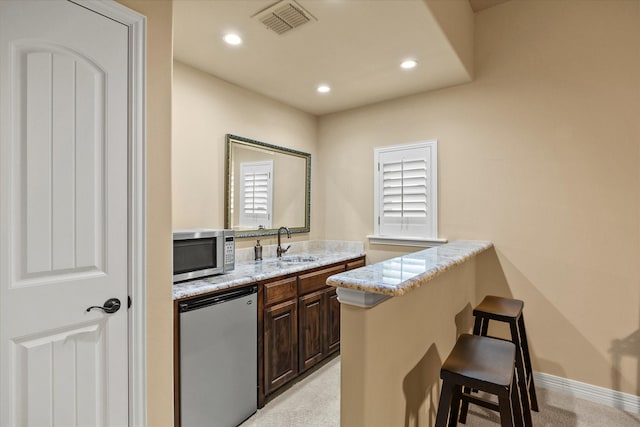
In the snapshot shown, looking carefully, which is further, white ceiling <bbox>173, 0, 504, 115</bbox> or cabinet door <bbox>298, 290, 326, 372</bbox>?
cabinet door <bbox>298, 290, 326, 372</bbox>

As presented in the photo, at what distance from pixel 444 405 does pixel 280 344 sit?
139cm

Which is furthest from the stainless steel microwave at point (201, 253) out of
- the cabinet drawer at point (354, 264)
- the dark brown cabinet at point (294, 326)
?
the cabinet drawer at point (354, 264)

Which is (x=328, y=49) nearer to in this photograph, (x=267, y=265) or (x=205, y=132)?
(x=205, y=132)

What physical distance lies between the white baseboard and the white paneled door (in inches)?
117

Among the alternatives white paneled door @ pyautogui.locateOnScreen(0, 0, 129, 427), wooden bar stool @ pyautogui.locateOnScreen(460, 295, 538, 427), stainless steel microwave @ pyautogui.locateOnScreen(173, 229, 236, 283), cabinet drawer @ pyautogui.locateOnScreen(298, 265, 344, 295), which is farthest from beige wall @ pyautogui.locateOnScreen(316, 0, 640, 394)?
white paneled door @ pyautogui.locateOnScreen(0, 0, 129, 427)

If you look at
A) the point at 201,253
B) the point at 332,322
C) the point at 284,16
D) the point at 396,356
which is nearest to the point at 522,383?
the point at 396,356

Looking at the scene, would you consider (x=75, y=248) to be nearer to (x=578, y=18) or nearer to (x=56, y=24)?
(x=56, y=24)

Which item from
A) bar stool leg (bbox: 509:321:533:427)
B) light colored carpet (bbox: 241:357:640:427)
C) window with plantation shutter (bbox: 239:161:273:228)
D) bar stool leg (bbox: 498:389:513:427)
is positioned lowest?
light colored carpet (bbox: 241:357:640:427)

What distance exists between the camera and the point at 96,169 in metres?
1.36

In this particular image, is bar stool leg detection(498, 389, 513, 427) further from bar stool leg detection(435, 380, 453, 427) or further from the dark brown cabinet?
the dark brown cabinet

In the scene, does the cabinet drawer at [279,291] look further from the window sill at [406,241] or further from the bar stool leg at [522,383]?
the bar stool leg at [522,383]

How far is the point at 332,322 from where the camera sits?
9.95 feet

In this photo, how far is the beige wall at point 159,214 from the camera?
152 centimetres

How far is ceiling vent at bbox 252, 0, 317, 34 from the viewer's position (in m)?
1.89
